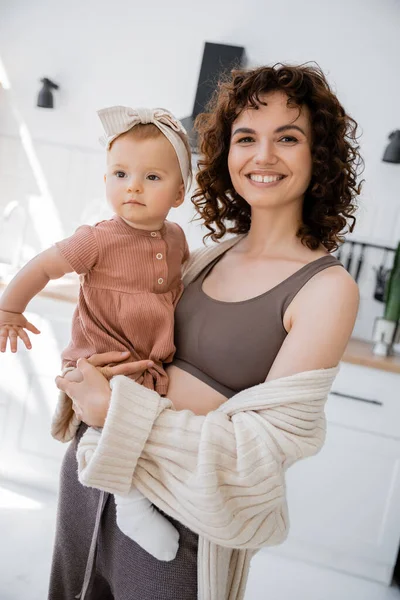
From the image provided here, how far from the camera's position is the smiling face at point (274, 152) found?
109 cm

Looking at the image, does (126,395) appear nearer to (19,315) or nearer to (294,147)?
(19,315)

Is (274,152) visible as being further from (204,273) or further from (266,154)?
(204,273)

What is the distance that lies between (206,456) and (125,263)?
44cm

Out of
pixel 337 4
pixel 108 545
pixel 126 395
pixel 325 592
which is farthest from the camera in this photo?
pixel 337 4

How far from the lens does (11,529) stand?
88.5 inches

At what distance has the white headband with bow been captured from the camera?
3.50 ft

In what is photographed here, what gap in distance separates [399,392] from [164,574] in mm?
1525

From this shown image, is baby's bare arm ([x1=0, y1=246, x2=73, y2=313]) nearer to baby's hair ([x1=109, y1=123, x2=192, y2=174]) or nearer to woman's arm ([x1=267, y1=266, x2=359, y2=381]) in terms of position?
baby's hair ([x1=109, y1=123, x2=192, y2=174])

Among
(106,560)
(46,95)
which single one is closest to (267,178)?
(106,560)

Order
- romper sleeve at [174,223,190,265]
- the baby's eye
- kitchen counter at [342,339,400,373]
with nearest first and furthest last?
the baby's eye < romper sleeve at [174,223,190,265] < kitchen counter at [342,339,400,373]

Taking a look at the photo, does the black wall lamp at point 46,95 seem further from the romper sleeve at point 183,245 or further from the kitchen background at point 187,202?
the romper sleeve at point 183,245

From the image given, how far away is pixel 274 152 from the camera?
3.57 feet

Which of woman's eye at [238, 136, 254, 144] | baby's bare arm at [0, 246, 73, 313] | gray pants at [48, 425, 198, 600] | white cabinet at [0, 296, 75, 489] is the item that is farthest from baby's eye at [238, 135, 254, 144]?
white cabinet at [0, 296, 75, 489]

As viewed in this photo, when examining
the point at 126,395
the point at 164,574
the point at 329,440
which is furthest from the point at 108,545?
the point at 329,440
